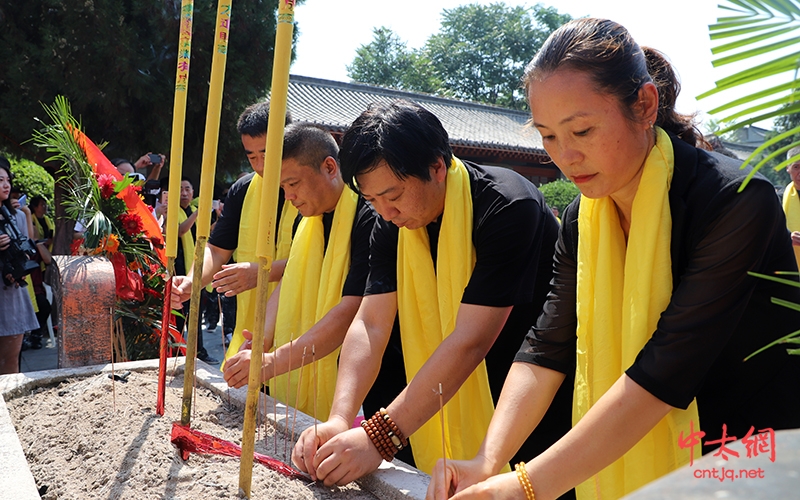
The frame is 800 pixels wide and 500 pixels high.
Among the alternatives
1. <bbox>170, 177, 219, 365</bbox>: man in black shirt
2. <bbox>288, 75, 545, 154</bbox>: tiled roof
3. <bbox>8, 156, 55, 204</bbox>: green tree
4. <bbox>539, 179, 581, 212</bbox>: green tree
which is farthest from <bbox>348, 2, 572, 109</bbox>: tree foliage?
<bbox>170, 177, 219, 365</bbox>: man in black shirt

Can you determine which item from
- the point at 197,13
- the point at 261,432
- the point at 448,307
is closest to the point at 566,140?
the point at 448,307

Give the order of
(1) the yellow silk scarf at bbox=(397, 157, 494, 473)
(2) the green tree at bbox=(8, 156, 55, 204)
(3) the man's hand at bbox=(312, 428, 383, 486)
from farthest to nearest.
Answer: (2) the green tree at bbox=(8, 156, 55, 204) → (1) the yellow silk scarf at bbox=(397, 157, 494, 473) → (3) the man's hand at bbox=(312, 428, 383, 486)

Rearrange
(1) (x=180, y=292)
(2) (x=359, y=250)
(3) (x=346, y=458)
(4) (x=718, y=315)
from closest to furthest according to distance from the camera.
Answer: (4) (x=718, y=315)
(3) (x=346, y=458)
(2) (x=359, y=250)
(1) (x=180, y=292)

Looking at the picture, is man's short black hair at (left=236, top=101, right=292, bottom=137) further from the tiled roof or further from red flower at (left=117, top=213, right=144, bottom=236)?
the tiled roof

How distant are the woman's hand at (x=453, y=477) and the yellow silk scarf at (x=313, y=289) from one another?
3.55ft

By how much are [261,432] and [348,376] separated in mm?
501

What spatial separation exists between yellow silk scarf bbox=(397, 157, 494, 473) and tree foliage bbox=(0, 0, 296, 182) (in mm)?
6548

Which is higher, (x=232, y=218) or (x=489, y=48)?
(x=489, y=48)

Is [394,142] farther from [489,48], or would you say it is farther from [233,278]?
[489,48]

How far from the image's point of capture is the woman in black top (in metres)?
1.19

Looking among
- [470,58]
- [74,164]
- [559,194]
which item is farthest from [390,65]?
[74,164]

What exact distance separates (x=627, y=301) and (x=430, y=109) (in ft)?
57.2

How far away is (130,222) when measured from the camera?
11.6 feet

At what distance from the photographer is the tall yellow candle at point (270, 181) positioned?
54.2 inches
